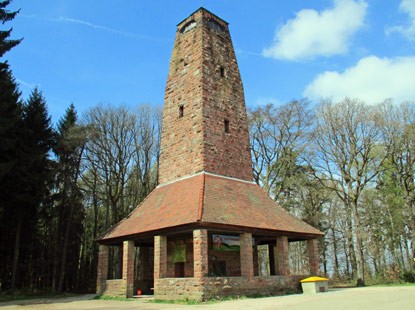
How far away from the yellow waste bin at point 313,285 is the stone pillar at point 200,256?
15.4 ft

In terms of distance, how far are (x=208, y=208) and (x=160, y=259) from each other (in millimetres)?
2634

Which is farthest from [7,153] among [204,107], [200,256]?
[200,256]

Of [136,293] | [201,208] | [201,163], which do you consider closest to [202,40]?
[201,163]

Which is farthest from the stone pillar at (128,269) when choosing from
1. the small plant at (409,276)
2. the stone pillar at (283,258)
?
the small plant at (409,276)

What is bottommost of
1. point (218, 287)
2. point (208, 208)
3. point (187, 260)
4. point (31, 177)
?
point (218, 287)

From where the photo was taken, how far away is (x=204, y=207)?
40.5ft

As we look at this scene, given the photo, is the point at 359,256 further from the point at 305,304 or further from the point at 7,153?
the point at 7,153

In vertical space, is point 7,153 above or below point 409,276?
above

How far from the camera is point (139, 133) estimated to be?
24.2 m

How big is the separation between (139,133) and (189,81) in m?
8.51

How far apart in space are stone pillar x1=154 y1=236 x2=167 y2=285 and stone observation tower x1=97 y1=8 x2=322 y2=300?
4cm

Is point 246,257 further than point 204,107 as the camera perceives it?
No

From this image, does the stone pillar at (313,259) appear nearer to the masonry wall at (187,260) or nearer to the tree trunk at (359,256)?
the masonry wall at (187,260)

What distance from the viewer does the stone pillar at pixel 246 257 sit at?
485 inches
